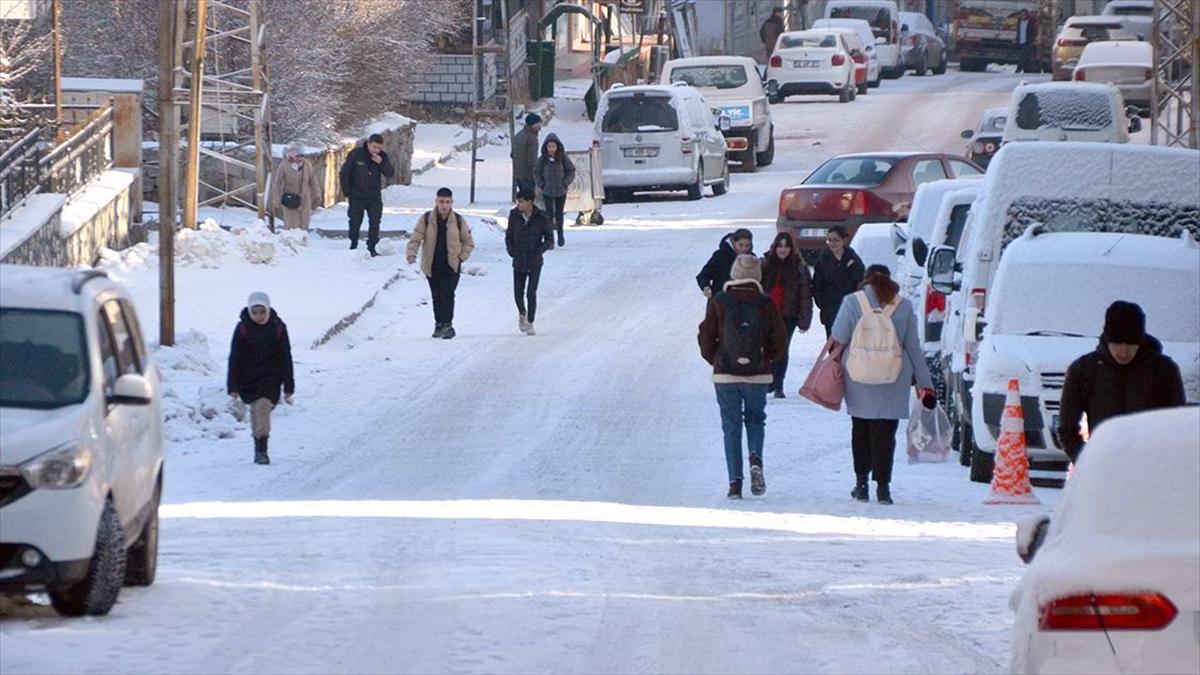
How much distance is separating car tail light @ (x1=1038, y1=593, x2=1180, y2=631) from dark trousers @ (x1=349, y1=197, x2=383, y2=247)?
22000 millimetres

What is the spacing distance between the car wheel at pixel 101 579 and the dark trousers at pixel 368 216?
1818 cm

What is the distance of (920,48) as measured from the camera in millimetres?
64562

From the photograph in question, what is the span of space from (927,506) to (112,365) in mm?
5738

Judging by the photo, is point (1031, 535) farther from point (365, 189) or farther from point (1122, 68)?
point (1122, 68)

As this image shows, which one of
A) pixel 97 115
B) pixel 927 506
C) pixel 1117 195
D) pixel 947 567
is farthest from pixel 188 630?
pixel 97 115

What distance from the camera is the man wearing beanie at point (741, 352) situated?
44.7ft

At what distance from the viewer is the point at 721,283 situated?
1772cm

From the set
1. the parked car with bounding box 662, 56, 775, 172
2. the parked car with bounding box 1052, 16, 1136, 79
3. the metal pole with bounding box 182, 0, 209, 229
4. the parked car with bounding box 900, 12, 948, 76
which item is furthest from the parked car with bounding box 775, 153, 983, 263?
the parked car with bounding box 900, 12, 948, 76

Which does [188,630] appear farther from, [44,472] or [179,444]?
[179,444]

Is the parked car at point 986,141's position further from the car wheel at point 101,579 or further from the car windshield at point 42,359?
the car wheel at point 101,579

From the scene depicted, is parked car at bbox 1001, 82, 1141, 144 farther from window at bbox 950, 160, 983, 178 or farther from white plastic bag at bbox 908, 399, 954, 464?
white plastic bag at bbox 908, 399, 954, 464

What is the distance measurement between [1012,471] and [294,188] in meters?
16.5

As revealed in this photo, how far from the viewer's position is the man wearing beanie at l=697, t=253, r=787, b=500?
44.7 feet

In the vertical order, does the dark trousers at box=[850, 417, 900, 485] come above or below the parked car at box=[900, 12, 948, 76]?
below
